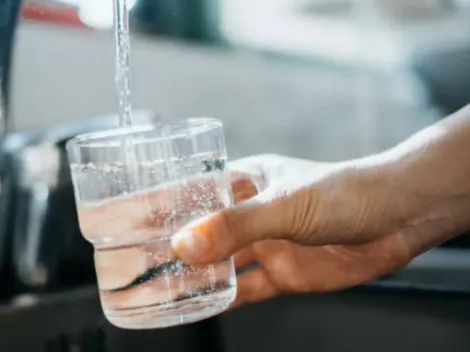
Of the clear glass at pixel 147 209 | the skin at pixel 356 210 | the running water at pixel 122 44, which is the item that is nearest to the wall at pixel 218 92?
the skin at pixel 356 210

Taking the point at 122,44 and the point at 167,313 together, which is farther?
the point at 122,44

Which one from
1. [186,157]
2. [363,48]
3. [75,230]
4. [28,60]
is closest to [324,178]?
[186,157]

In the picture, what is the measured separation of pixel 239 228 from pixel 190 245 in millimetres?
46

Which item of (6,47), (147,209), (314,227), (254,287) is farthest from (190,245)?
(6,47)

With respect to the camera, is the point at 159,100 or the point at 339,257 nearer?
the point at 339,257

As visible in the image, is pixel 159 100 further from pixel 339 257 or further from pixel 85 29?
pixel 339 257

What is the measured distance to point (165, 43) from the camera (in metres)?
1.40

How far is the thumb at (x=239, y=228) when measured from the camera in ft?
1.92

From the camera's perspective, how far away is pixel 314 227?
69 centimetres

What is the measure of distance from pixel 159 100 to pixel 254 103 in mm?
164

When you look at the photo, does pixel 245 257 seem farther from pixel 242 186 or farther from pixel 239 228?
pixel 239 228

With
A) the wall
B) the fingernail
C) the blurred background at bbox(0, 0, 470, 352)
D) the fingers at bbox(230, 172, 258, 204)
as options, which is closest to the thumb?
the fingernail

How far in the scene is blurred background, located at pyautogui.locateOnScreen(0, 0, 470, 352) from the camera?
2.96 ft

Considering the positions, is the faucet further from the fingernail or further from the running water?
the fingernail
